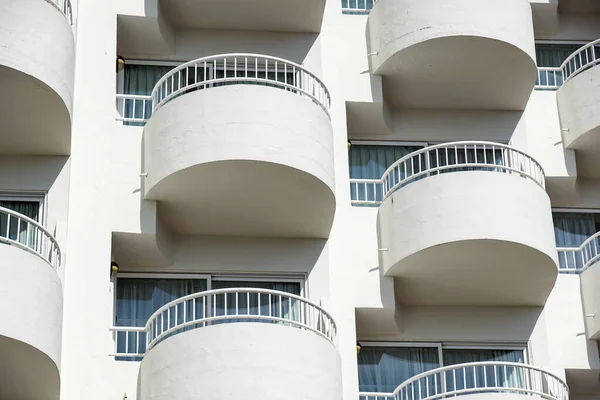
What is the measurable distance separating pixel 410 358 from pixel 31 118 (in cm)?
688

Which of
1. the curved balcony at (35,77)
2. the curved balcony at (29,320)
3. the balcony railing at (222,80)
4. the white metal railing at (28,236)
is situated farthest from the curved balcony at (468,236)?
the curved balcony at (29,320)

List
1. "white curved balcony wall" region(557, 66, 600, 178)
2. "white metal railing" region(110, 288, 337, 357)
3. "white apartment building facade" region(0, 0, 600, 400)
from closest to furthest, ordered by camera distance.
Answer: "white apartment building facade" region(0, 0, 600, 400)
"white metal railing" region(110, 288, 337, 357)
"white curved balcony wall" region(557, 66, 600, 178)

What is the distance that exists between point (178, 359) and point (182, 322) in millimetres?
2015

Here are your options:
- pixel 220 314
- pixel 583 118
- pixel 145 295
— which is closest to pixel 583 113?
pixel 583 118

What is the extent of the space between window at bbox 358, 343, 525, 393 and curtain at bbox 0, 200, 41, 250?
5.34 meters

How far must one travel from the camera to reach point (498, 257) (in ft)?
72.5

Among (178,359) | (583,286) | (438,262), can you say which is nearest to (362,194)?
(438,262)

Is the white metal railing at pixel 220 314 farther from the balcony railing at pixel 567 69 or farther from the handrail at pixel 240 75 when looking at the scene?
the balcony railing at pixel 567 69

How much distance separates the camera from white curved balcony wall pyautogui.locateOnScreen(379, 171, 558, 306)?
21.8 metres

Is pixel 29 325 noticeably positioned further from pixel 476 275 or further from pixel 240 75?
pixel 476 275

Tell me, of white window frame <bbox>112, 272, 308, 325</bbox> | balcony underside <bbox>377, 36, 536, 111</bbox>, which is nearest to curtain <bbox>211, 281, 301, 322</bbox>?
white window frame <bbox>112, 272, 308, 325</bbox>

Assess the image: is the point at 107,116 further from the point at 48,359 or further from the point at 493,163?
the point at 493,163

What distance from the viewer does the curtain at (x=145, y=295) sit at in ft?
71.9

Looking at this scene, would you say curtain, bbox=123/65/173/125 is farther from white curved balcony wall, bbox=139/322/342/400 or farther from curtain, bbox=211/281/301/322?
white curved balcony wall, bbox=139/322/342/400
